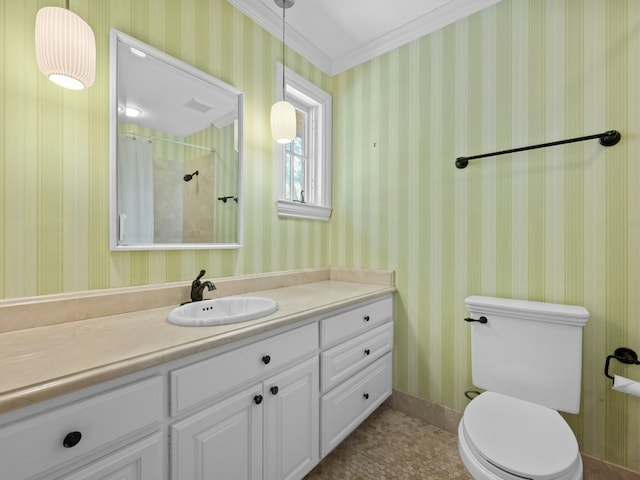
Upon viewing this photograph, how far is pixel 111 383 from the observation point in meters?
0.75

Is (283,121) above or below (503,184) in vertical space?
above

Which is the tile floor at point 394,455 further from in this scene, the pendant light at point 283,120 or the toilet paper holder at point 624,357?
the pendant light at point 283,120

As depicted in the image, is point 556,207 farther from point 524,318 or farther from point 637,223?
point 524,318

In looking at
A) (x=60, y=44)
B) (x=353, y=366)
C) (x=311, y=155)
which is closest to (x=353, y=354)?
(x=353, y=366)

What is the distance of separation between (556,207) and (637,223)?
0.30 metres

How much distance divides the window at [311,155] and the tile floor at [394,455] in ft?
4.76

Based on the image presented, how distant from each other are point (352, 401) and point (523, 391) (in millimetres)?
828

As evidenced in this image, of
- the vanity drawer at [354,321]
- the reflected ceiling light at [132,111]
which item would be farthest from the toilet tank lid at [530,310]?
the reflected ceiling light at [132,111]

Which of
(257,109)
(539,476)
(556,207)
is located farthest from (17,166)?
(556,207)

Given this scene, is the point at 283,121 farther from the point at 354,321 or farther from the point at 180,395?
the point at 180,395

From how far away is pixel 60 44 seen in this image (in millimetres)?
941

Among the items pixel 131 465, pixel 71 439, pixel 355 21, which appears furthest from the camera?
pixel 355 21

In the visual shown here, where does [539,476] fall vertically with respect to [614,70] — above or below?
below

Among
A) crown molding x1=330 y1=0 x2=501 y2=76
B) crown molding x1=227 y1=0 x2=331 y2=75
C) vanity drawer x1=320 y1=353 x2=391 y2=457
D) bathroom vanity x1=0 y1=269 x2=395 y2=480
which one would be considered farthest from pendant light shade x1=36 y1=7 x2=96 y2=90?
crown molding x1=330 y1=0 x2=501 y2=76
